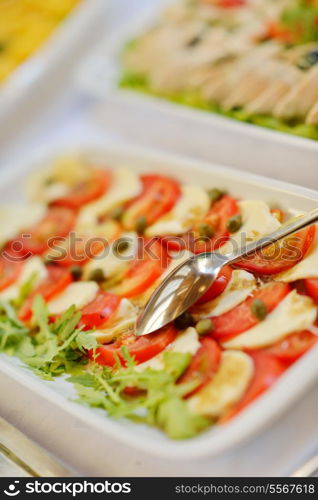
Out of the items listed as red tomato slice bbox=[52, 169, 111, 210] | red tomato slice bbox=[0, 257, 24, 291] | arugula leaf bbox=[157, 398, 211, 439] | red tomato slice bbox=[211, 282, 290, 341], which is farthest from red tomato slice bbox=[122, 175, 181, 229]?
arugula leaf bbox=[157, 398, 211, 439]

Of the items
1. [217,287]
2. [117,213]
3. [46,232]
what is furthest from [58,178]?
[217,287]

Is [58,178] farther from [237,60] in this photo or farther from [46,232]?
[237,60]

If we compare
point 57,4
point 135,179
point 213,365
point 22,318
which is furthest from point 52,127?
point 213,365

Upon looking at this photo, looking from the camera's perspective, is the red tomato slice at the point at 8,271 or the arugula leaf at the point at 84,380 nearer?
the arugula leaf at the point at 84,380

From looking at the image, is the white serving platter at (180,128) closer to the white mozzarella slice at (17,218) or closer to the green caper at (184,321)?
the white mozzarella slice at (17,218)

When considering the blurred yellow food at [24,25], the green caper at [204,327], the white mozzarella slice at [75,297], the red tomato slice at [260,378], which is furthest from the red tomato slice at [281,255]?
the blurred yellow food at [24,25]
